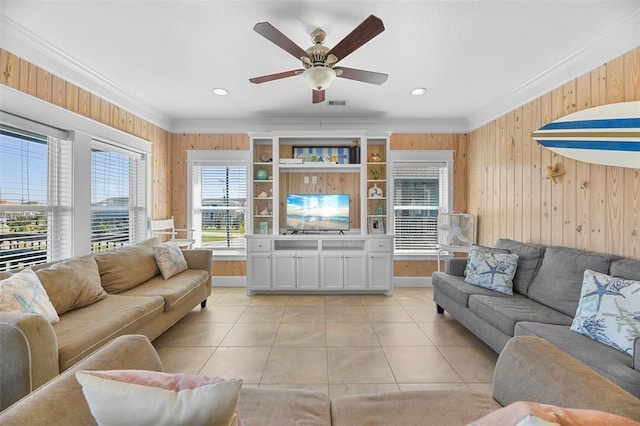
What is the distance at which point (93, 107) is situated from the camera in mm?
3178

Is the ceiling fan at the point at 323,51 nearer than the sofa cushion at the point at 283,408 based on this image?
No

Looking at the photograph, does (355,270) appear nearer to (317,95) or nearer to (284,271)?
(284,271)

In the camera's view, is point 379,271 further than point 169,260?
Yes

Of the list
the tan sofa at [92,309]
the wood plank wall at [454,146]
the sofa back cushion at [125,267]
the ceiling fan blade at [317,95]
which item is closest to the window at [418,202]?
the wood plank wall at [454,146]

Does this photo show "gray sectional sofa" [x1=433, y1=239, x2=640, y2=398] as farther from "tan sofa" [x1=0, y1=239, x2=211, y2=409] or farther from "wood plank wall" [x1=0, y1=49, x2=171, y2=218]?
"wood plank wall" [x1=0, y1=49, x2=171, y2=218]

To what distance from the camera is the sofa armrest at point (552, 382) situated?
0.91 m

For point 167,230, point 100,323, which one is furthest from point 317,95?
point 167,230

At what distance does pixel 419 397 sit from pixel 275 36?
218 centimetres

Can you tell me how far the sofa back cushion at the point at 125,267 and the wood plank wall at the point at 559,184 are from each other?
4.22 m

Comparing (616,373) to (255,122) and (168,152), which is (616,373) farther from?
(168,152)

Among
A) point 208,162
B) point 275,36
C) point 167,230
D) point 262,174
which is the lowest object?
point 167,230

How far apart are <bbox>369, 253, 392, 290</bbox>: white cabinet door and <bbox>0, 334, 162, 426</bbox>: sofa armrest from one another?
3426mm

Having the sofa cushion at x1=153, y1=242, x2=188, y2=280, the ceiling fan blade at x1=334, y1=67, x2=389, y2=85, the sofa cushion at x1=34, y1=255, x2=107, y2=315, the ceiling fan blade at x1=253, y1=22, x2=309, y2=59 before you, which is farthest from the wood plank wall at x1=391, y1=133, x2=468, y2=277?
the sofa cushion at x1=34, y1=255, x2=107, y2=315

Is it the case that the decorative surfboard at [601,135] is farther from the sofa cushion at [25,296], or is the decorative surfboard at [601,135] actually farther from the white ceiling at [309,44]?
the sofa cushion at [25,296]
